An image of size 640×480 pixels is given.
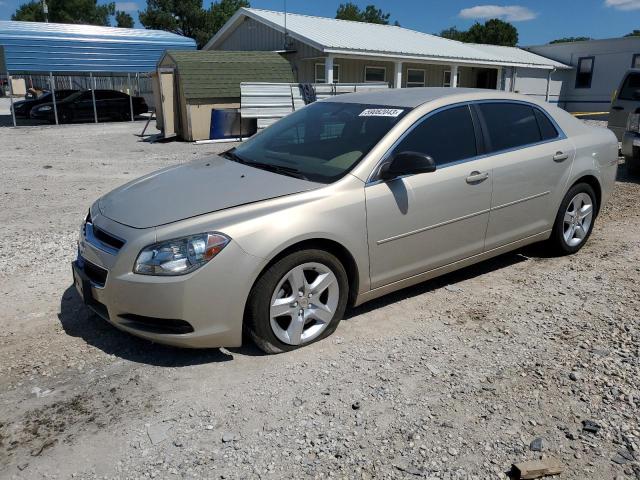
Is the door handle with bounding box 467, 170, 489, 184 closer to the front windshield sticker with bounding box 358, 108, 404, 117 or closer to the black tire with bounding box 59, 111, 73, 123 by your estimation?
the front windshield sticker with bounding box 358, 108, 404, 117

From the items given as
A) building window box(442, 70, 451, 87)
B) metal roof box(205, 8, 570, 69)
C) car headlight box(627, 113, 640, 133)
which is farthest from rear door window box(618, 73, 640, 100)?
building window box(442, 70, 451, 87)

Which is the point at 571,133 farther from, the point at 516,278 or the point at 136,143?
the point at 136,143

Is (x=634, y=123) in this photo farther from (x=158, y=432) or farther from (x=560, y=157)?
(x=158, y=432)

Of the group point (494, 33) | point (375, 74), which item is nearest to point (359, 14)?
point (494, 33)

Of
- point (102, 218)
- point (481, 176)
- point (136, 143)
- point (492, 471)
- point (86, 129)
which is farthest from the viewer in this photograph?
point (86, 129)

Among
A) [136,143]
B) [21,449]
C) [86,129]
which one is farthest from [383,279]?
[86,129]

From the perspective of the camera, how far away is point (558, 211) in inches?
198

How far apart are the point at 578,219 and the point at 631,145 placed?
434 centimetres

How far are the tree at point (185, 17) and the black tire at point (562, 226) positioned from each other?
180 feet

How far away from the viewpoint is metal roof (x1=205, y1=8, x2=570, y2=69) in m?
21.0

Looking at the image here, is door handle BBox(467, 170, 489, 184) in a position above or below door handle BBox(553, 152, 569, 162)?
below

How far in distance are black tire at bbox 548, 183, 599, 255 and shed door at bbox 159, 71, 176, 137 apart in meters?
13.6

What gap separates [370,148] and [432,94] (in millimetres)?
985

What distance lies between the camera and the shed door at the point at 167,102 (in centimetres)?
1634
